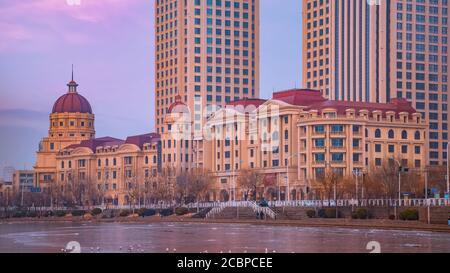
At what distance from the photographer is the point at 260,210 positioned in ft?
368

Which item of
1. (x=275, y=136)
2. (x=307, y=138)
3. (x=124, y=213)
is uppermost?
(x=275, y=136)

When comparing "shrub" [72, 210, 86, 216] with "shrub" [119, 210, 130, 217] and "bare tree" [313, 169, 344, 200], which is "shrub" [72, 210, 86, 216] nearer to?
"shrub" [119, 210, 130, 217]

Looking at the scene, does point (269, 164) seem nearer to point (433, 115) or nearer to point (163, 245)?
point (433, 115)

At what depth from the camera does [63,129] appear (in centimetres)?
19425

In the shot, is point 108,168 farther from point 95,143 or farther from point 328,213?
point 328,213

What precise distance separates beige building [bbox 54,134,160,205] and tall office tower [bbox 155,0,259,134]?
48.7 feet

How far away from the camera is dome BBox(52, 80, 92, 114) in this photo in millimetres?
191500

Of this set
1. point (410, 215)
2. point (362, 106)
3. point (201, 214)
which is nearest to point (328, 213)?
point (410, 215)

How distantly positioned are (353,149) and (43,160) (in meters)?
79.7

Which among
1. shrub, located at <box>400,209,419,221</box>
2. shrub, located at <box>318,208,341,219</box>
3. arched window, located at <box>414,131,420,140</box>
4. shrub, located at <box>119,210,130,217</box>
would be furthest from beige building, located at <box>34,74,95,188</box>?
shrub, located at <box>400,209,419,221</box>

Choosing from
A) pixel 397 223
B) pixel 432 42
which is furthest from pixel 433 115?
pixel 397 223

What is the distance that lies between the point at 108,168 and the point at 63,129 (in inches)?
732

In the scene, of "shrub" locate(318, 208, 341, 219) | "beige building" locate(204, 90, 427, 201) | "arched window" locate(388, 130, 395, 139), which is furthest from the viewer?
"arched window" locate(388, 130, 395, 139)

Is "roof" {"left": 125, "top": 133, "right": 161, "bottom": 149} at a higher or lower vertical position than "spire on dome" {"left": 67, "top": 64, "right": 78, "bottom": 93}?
lower
